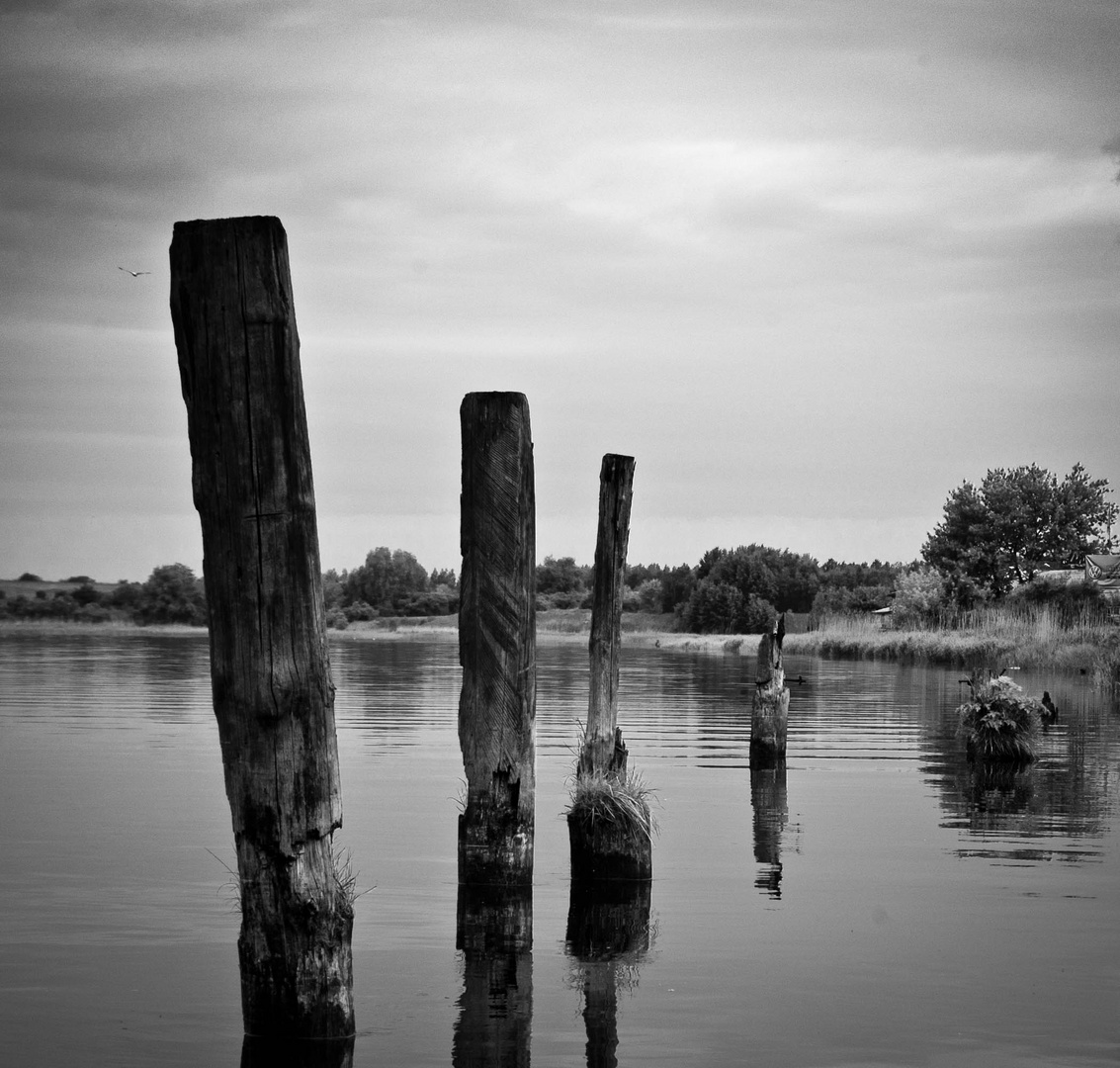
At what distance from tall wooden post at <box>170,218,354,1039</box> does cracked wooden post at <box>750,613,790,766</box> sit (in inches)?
493

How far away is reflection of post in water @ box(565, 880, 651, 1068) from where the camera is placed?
7398 millimetres

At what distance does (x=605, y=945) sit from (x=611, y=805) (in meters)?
1.70

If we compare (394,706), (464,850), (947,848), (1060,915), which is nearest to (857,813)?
(947,848)

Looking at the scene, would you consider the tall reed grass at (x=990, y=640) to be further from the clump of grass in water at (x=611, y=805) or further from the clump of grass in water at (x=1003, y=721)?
the clump of grass in water at (x=611, y=805)

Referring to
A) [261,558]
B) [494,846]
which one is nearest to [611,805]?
[494,846]

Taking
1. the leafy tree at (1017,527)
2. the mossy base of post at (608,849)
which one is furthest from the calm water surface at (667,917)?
the leafy tree at (1017,527)

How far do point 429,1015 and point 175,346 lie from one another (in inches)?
156

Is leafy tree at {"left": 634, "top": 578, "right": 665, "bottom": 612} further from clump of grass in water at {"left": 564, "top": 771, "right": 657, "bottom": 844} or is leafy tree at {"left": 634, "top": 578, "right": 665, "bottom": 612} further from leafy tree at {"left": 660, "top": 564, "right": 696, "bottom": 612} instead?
clump of grass in water at {"left": 564, "top": 771, "right": 657, "bottom": 844}

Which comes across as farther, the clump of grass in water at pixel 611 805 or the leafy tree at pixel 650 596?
the leafy tree at pixel 650 596

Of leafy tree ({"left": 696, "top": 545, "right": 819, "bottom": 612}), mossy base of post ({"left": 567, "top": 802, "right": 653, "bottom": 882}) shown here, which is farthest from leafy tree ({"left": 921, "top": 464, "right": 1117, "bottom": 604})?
mossy base of post ({"left": 567, "top": 802, "right": 653, "bottom": 882})

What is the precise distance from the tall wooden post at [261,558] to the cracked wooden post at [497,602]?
3120mm

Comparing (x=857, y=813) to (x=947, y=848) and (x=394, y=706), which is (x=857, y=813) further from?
(x=394, y=706)

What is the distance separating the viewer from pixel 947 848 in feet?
43.0

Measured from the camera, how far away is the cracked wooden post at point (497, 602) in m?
9.05
